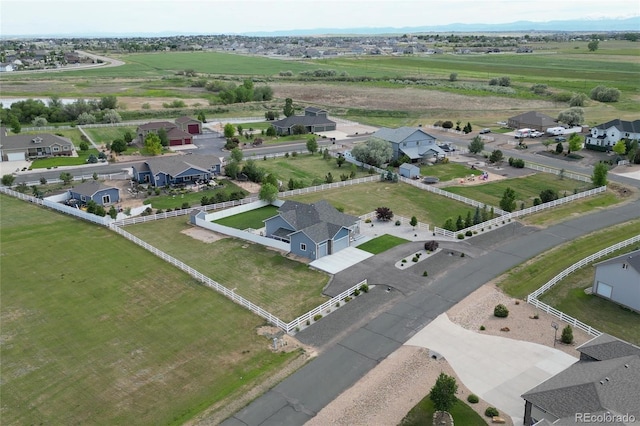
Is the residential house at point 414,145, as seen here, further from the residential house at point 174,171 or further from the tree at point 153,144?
the tree at point 153,144

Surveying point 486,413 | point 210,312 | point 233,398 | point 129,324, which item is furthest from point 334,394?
point 129,324

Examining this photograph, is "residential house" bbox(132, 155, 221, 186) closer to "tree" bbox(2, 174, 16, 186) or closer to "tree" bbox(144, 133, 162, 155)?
"tree" bbox(144, 133, 162, 155)

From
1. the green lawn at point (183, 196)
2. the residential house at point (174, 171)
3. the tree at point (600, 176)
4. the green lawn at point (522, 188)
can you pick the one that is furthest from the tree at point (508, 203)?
the residential house at point (174, 171)

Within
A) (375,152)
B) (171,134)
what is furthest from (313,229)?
(171,134)

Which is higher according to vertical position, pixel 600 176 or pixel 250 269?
pixel 600 176

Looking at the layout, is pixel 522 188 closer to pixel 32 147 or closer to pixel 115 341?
pixel 115 341

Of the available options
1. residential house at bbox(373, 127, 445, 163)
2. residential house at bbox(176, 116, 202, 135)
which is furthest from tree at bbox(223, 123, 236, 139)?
residential house at bbox(373, 127, 445, 163)
